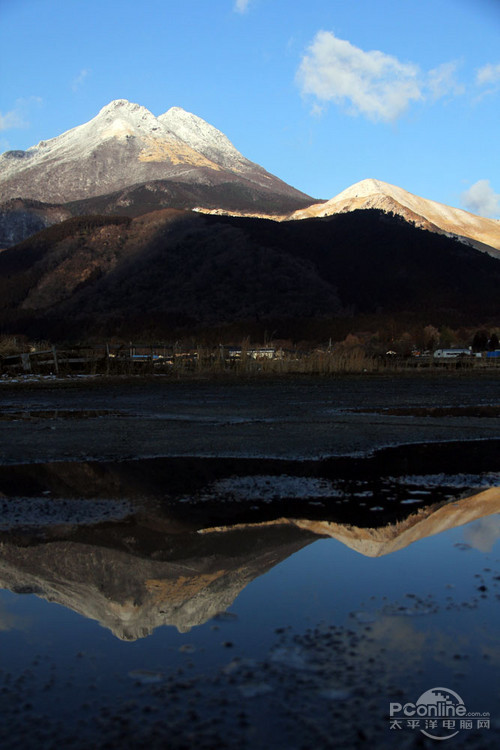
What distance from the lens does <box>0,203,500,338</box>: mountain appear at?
81.5 metres

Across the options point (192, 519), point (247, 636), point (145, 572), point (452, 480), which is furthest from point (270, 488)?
point (247, 636)

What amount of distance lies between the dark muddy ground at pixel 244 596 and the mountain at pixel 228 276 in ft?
215

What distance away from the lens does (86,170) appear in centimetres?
18000

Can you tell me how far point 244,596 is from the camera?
3.24 metres

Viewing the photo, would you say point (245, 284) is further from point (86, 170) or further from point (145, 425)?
point (86, 170)

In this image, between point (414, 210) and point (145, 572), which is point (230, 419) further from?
point (414, 210)

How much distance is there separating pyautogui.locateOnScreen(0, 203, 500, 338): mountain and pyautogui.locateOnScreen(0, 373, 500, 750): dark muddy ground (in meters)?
65.7

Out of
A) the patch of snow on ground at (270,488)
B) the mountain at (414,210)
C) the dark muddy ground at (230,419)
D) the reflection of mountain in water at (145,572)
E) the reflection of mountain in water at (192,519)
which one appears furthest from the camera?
the mountain at (414,210)

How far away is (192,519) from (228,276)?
86090mm

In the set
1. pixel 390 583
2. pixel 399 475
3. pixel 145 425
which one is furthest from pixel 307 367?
pixel 390 583

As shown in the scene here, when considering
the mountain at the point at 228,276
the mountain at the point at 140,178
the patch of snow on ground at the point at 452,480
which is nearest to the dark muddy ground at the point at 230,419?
the patch of snow on ground at the point at 452,480

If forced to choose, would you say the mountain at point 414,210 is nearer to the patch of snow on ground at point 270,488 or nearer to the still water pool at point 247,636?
the patch of snow on ground at point 270,488

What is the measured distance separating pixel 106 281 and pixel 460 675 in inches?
3622

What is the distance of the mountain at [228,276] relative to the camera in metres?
81.5
